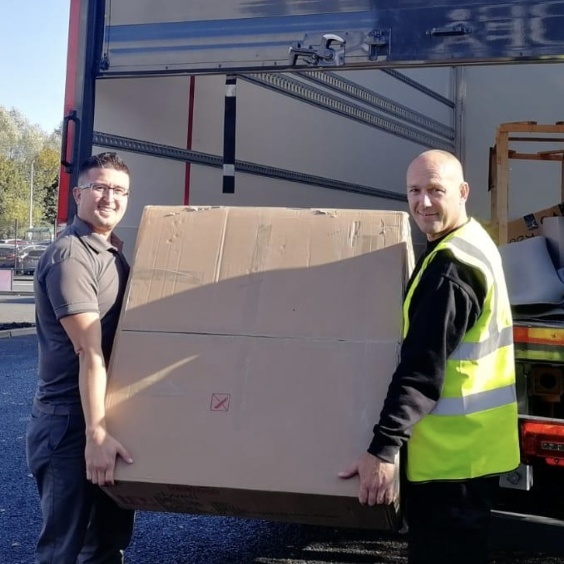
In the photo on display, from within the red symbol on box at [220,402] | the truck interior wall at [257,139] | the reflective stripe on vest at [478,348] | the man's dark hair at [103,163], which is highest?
the truck interior wall at [257,139]

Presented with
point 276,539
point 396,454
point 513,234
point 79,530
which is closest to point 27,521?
point 276,539

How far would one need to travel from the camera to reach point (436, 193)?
2.03 meters

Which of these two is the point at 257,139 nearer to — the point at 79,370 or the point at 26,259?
the point at 79,370

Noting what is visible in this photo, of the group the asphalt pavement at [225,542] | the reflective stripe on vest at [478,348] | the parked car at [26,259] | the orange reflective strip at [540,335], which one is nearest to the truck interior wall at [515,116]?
the asphalt pavement at [225,542]

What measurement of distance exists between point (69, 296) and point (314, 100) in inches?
97.6

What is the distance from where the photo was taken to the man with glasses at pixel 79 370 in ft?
6.97

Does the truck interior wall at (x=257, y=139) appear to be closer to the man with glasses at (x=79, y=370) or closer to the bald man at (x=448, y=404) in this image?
the man with glasses at (x=79, y=370)

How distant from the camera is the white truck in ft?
8.58

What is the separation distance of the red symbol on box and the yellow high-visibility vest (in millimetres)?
496

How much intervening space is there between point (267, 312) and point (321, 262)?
21 centimetres

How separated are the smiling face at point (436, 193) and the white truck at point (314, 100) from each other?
64 cm

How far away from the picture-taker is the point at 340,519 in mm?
2100

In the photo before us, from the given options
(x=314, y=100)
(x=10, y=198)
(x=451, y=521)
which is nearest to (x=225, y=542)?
(x=451, y=521)

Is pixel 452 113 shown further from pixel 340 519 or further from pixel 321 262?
pixel 340 519
